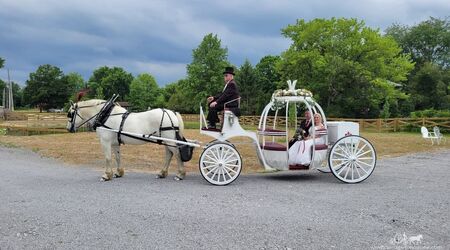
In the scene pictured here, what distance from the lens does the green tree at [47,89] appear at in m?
87.0

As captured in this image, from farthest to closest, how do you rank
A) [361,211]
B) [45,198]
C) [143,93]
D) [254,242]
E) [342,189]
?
[143,93] → [342,189] → [45,198] → [361,211] → [254,242]

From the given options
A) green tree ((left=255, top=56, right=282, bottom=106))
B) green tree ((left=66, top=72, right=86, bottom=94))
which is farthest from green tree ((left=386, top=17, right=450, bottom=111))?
green tree ((left=66, top=72, right=86, bottom=94))

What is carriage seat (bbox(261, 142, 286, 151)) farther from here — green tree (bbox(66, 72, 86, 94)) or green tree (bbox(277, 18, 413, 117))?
green tree (bbox(66, 72, 86, 94))

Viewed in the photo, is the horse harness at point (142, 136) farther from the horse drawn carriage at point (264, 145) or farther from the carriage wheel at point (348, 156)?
the carriage wheel at point (348, 156)

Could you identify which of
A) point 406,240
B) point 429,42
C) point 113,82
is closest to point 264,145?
point 406,240

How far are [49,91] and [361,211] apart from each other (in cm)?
9045

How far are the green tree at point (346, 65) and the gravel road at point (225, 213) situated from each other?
31554 mm

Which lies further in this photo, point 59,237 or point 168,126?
point 168,126

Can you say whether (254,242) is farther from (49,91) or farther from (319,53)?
(49,91)

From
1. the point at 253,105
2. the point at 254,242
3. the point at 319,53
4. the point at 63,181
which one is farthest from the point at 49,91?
the point at 254,242

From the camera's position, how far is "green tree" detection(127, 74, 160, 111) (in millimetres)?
74056

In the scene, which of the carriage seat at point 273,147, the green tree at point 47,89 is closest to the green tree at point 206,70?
the carriage seat at point 273,147

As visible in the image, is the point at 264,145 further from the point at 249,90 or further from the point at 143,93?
the point at 143,93

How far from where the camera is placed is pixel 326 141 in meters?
8.90
